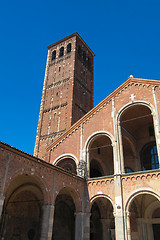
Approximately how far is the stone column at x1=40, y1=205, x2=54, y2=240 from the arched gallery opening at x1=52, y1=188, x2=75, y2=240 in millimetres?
4782

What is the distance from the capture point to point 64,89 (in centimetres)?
3503

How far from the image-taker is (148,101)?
61.4ft

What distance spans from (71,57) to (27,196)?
25.7m

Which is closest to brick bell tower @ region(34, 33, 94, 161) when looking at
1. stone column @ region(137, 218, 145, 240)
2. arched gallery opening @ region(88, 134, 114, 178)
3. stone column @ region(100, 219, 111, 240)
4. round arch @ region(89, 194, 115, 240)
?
arched gallery opening @ region(88, 134, 114, 178)

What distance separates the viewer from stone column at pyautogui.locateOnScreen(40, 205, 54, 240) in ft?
44.6

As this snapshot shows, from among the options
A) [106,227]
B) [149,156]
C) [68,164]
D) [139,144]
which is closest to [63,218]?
[106,227]

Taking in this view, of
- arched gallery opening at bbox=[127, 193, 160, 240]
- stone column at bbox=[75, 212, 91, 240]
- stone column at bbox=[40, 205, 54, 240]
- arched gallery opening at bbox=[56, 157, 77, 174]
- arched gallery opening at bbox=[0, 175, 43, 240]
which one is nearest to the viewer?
stone column at bbox=[40, 205, 54, 240]

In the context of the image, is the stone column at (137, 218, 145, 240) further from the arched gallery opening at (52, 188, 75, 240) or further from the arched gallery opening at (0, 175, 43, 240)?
the arched gallery opening at (0, 175, 43, 240)

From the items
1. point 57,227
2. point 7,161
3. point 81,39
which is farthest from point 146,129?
point 81,39

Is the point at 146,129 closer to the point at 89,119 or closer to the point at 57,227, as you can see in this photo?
the point at 89,119

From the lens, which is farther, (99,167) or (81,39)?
(81,39)

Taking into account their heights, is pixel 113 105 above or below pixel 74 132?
above

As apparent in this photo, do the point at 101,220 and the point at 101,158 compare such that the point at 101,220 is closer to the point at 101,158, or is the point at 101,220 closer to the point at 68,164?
the point at 101,158

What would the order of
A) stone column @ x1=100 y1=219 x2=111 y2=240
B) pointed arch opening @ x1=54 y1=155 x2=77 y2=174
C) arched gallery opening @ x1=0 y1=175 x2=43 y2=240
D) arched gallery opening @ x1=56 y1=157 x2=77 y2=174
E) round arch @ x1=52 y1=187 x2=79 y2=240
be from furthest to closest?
arched gallery opening @ x1=56 y1=157 x2=77 y2=174 < pointed arch opening @ x1=54 y1=155 x2=77 y2=174 < stone column @ x1=100 y1=219 x2=111 y2=240 < round arch @ x1=52 y1=187 x2=79 y2=240 < arched gallery opening @ x1=0 y1=175 x2=43 y2=240
